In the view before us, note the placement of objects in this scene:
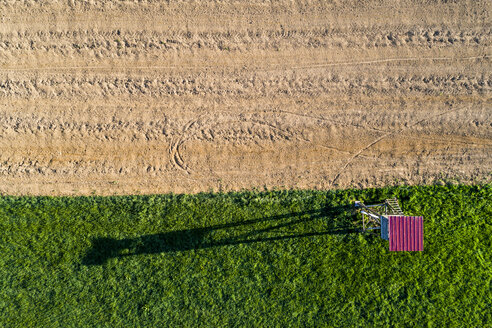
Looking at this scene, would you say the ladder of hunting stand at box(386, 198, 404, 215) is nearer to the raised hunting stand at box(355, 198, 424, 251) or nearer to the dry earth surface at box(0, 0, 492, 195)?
the dry earth surface at box(0, 0, 492, 195)

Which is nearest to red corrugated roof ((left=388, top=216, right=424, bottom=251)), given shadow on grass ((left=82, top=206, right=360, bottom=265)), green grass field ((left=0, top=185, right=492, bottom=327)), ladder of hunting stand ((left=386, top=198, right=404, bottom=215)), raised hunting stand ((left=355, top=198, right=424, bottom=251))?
raised hunting stand ((left=355, top=198, right=424, bottom=251))

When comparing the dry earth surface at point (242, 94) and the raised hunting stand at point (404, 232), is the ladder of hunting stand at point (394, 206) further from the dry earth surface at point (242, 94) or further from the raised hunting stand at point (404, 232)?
the raised hunting stand at point (404, 232)

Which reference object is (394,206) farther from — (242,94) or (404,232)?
(242,94)

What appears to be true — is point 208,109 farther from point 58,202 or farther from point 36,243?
point 36,243

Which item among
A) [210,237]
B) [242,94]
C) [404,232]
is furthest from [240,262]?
[242,94]

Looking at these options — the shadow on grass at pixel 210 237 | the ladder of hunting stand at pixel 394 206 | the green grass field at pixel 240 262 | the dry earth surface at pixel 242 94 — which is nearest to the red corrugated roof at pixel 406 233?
the ladder of hunting stand at pixel 394 206

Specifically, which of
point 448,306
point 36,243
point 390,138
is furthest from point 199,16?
point 448,306
